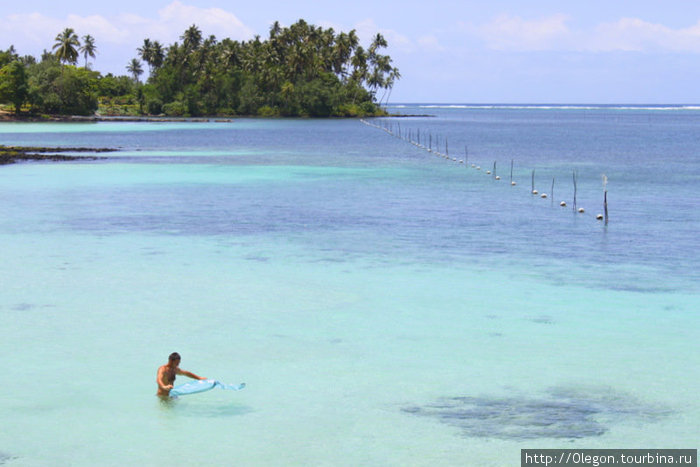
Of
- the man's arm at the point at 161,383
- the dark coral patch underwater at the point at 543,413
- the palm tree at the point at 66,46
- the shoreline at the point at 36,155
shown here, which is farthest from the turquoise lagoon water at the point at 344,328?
the palm tree at the point at 66,46

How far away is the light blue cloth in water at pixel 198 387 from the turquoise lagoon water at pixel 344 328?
6.9 inches

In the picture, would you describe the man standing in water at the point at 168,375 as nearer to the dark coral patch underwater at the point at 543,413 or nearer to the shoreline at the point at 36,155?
→ the dark coral patch underwater at the point at 543,413

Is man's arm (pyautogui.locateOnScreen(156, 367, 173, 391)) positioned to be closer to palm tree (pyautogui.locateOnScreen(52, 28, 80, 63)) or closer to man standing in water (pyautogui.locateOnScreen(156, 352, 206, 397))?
man standing in water (pyautogui.locateOnScreen(156, 352, 206, 397))

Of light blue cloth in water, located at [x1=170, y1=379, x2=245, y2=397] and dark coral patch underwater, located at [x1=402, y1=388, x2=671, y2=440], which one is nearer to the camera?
dark coral patch underwater, located at [x1=402, y1=388, x2=671, y2=440]

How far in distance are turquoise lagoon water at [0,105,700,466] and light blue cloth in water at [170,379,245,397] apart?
18 cm

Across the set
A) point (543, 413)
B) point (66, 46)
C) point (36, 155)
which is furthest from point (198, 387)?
point (66, 46)

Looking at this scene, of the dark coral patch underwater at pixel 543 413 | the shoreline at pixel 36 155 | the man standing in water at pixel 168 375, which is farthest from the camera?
the shoreline at pixel 36 155

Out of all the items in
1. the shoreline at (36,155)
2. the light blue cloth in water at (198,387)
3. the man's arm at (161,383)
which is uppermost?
the shoreline at (36,155)

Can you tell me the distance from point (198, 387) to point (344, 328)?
5750mm

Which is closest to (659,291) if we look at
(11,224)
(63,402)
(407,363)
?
(407,363)

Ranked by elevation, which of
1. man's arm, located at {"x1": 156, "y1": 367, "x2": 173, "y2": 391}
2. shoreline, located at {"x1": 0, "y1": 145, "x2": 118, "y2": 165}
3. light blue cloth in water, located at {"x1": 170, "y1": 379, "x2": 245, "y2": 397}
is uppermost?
shoreline, located at {"x1": 0, "y1": 145, "x2": 118, "y2": 165}

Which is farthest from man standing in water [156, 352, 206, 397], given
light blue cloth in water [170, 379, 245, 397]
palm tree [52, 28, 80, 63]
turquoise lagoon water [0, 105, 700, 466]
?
palm tree [52, 28, 80, 63]

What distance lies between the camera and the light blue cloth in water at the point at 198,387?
1662 centimetres

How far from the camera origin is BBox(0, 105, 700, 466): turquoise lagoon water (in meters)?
14.9
